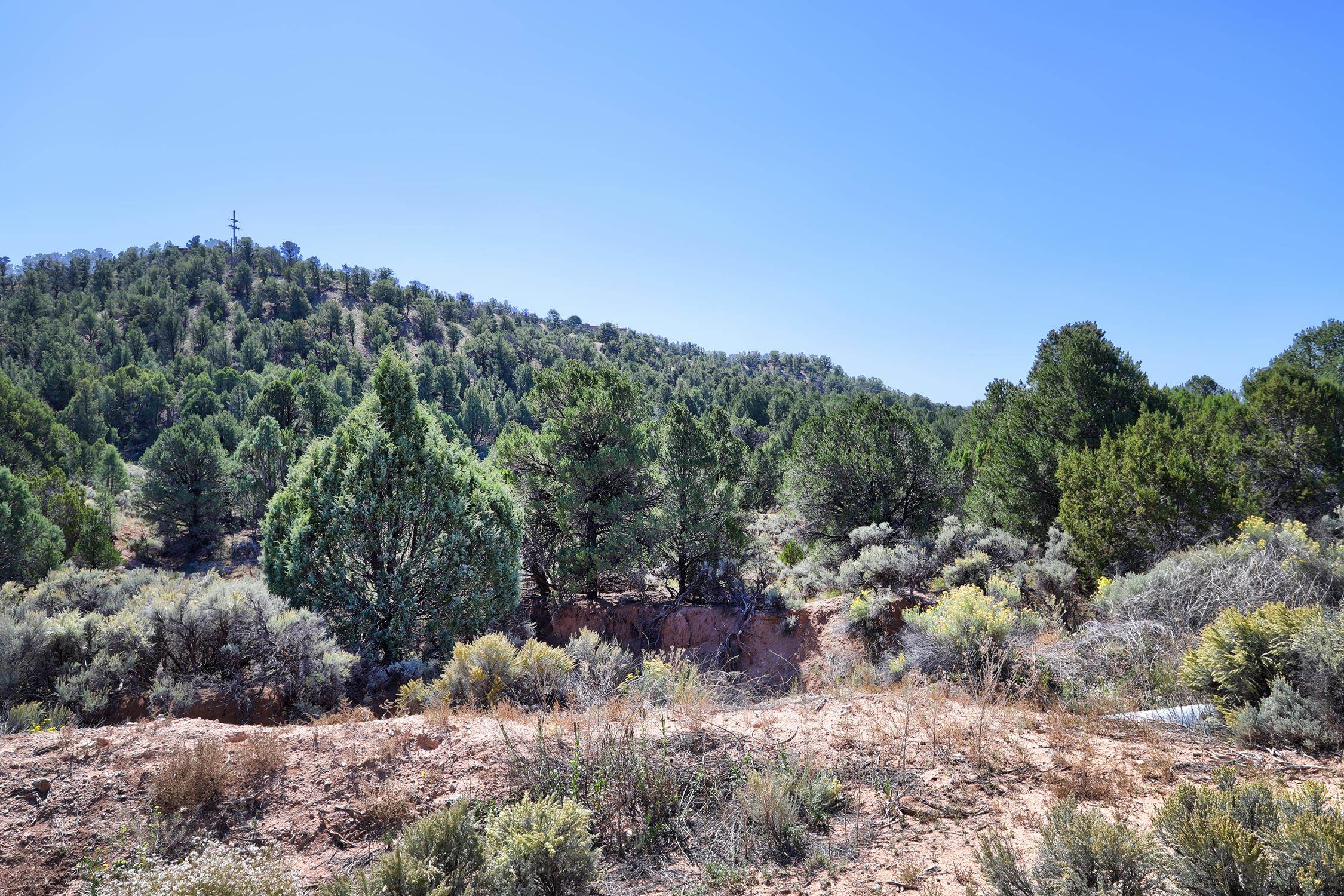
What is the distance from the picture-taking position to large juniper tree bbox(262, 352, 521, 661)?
921cm

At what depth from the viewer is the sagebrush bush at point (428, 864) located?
303cm

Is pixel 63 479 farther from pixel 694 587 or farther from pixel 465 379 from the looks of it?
pixel 465 379

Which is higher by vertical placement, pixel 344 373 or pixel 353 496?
pixel 344 373

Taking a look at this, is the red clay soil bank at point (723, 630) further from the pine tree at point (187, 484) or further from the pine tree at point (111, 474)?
the pine tree at point (111, 474)

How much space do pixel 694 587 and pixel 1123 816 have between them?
1234 cm

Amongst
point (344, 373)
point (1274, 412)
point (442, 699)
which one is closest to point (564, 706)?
point (442, 699)

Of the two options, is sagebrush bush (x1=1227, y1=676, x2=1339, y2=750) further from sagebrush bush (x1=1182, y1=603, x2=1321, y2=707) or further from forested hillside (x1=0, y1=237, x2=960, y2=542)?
forested hillside (x1=0, y1=237, x2=960, y2=542)

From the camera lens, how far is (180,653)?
7434 mm

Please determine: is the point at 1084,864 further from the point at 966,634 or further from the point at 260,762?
the point at 260,762

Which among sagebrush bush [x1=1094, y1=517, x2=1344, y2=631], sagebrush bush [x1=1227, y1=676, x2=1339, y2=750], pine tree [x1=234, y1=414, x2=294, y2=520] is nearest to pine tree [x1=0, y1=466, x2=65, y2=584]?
pine tree [x1=234, y1=414, x2=294, y2=520]

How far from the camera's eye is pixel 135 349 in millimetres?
54938

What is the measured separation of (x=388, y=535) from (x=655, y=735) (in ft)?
21.2

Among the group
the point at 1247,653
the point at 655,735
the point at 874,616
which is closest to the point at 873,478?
the point at 874,616

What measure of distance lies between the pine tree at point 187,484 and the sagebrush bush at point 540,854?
31.2 metres
